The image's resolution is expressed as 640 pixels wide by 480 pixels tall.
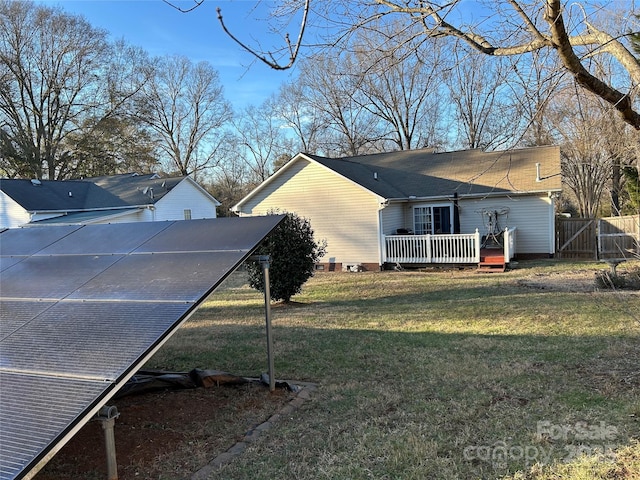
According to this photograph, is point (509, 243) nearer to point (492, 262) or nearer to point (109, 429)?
point (492, 262)

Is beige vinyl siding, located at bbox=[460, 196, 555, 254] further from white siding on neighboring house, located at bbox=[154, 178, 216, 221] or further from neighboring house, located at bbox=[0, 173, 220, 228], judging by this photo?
neighboring house, located at bbox=[0, 173, 220, 228]

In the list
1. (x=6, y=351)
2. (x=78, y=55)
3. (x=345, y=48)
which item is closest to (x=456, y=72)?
(x=345, y=48)

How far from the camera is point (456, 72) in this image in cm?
552

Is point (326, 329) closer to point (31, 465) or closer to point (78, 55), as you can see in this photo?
point (31, 465)

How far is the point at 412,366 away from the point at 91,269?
12.7 ft

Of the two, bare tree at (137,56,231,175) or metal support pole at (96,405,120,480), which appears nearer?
metal support pole at (96,405,120,480)

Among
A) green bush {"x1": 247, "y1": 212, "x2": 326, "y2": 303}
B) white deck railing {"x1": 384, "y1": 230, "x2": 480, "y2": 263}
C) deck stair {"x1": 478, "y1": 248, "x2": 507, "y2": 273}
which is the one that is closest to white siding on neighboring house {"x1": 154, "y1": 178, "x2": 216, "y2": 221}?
white deck railing {"x1": 384, "y1": 230, "x2": 480, "y2": 263}

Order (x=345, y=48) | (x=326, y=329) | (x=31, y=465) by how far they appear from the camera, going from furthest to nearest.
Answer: (x=326, y=329) < (x=345, y=48) < (x=31, y=465)

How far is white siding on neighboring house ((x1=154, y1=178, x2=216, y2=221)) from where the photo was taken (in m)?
27.7

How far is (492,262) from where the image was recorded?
577 inches

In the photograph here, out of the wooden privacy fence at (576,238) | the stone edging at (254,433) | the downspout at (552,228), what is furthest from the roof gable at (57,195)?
the stone edging at (254,433)

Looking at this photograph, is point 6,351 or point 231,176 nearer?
point 6,351

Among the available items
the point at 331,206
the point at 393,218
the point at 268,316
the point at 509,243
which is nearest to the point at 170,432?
the point at 268,316

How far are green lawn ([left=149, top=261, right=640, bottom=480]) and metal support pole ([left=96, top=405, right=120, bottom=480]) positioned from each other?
761 mm
